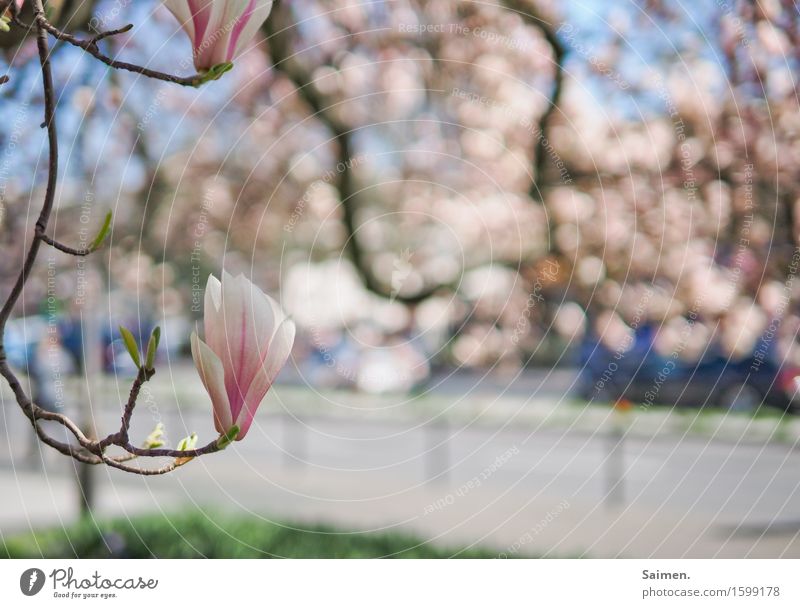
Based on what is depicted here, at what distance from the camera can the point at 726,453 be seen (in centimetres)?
429

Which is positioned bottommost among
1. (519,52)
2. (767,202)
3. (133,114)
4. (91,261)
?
(91,261)

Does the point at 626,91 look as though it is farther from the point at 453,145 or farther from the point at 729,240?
the point at 453,145

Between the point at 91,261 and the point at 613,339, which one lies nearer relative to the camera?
the point at 91,261

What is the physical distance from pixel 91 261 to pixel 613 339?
5.78ft

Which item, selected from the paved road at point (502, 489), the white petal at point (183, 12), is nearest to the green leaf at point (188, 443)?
the white petal at point (183, 12)

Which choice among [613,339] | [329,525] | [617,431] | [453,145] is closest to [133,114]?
[453,145]

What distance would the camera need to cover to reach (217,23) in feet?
1.63

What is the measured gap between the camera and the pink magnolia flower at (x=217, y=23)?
493 mm

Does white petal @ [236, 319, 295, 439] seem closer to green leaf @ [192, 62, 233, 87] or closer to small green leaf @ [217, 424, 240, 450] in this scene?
small green leaf @ [217, 424, 240, 450]

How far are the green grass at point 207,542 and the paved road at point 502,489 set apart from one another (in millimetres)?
168

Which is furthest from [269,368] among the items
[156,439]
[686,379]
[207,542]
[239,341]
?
[686,379]

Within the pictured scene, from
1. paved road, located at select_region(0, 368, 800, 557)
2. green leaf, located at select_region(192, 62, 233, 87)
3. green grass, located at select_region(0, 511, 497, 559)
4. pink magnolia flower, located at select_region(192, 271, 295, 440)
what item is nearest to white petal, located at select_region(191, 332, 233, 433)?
pink magnolia flower, located at select_region(192, 271, 295, 440)

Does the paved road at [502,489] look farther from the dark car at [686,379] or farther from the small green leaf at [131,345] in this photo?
the small green leaf at [131,345]
